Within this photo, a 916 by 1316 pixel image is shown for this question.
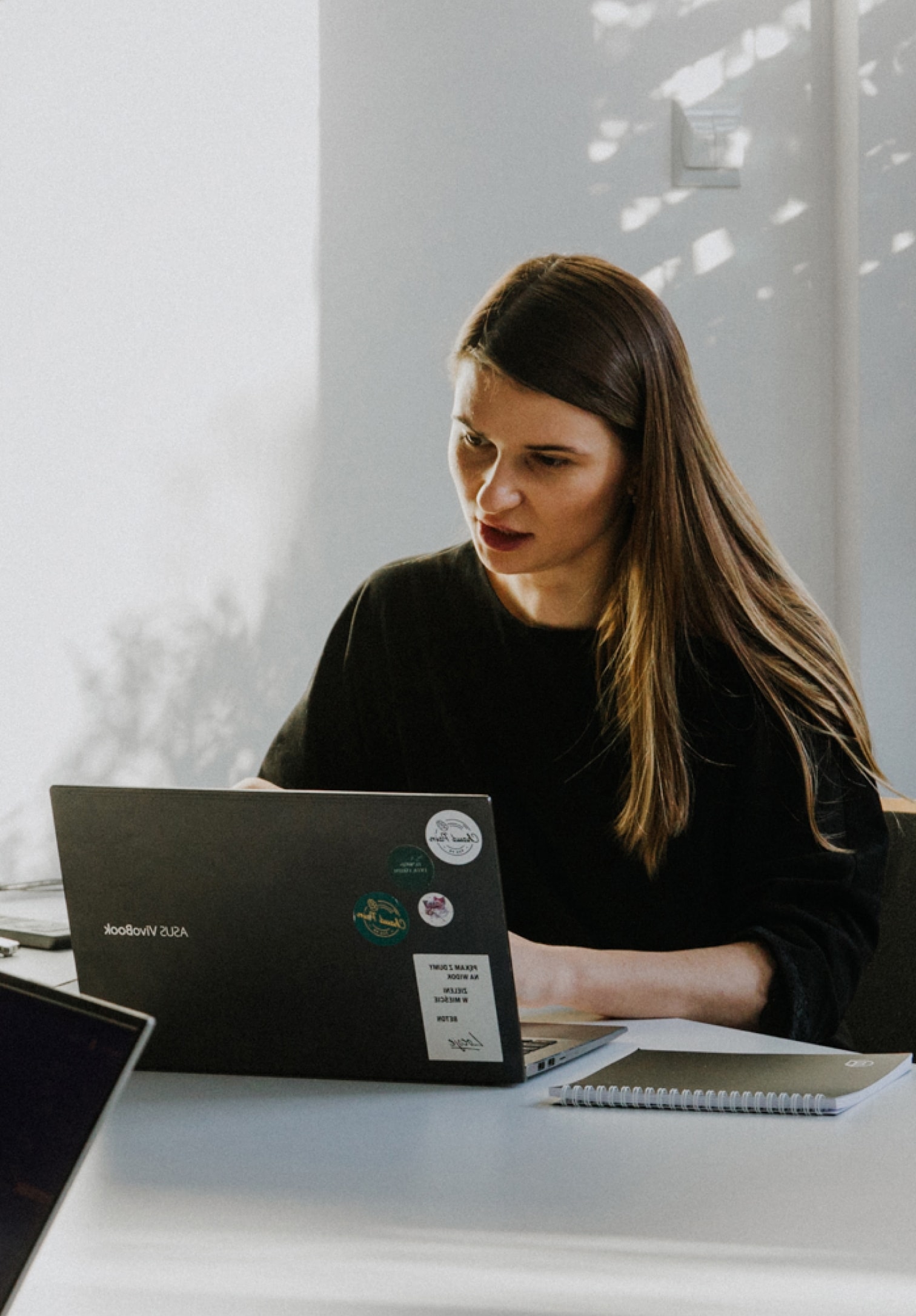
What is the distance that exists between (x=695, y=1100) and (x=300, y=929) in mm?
311

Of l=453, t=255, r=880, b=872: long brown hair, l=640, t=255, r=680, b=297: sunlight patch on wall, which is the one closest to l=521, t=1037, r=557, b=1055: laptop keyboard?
l=453, t=255, r=880, b=872: long brown hair

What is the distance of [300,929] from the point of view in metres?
1.10

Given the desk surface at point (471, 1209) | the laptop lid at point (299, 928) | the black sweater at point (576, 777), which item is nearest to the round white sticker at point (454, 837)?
the laptop lid at point (299, 928)

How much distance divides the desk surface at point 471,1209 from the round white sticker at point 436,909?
0.14 meters

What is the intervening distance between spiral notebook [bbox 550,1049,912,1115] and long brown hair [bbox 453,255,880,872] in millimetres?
455

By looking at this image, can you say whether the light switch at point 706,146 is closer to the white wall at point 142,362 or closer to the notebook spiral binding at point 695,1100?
the white wall at point 142,362

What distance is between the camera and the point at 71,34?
3.19m

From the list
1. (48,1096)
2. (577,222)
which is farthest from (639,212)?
(48,1096)

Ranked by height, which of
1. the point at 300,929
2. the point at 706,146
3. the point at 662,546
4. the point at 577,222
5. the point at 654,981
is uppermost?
the point at 706,146

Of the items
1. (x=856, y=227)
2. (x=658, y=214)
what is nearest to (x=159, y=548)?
(x=658, y=214)

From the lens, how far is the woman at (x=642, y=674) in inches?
60.4

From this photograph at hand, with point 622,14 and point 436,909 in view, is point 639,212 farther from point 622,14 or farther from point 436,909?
point 436,909

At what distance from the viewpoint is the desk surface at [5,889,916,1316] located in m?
0.77

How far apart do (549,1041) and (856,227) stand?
97.1 inches
